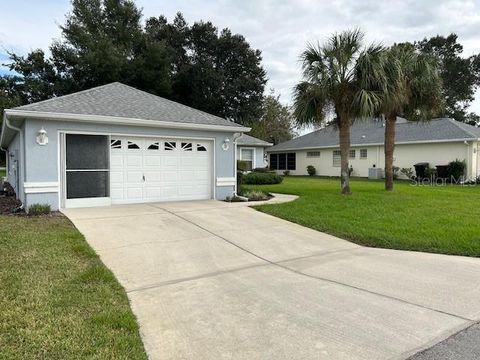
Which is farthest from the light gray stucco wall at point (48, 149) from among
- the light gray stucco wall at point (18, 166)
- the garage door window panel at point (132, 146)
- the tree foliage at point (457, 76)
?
the tree foliage at point (457, 76)

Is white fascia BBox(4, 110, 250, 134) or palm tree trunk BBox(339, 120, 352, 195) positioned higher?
white fascia BBox(4, 110, 250, 134)

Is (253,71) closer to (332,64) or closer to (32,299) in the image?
(332,64)

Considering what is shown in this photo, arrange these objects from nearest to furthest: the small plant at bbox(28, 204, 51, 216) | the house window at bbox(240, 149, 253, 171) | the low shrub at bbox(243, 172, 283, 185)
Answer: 1. the small plant at bbox(28, 204, 51, 216)
2. the low shrub at bbox(243, 172, 283, 185)
3. the house window at bbox(240, 149, 253, 171)

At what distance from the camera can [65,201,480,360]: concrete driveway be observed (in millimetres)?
3256

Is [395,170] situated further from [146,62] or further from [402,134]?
[146,62]

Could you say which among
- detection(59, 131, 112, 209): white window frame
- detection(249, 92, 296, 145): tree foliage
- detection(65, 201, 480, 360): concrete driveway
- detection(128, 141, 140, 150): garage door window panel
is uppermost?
detection(249, 92, 296, 145): tree foliage

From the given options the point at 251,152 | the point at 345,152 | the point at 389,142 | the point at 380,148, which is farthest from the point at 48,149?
the point at 380,148

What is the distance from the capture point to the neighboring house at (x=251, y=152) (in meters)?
27.9

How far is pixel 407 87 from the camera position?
14.1 m

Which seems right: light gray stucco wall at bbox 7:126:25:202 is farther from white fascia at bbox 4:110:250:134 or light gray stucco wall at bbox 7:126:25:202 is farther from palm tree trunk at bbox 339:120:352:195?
palm tree trunk at bbox 339:120:352:195

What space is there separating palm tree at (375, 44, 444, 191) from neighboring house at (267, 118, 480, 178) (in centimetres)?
179

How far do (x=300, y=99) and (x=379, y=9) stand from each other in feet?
13.5

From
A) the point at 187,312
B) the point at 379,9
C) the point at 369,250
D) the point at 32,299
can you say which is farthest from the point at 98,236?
the point at 379,9

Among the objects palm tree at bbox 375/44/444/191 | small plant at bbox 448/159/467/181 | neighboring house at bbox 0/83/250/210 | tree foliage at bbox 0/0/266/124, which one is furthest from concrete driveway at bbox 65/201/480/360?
tree foliage at bbox 0/0/266/124
